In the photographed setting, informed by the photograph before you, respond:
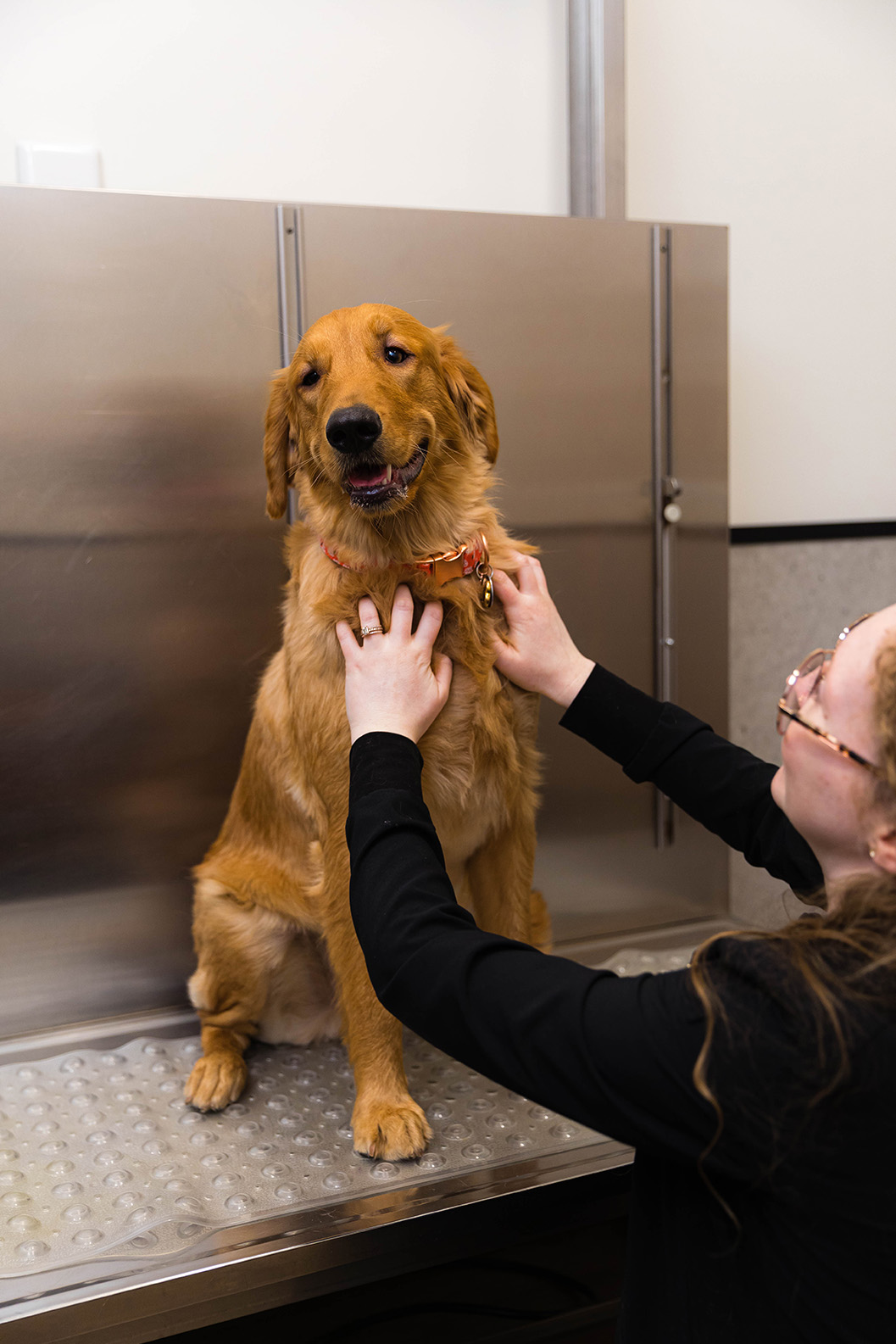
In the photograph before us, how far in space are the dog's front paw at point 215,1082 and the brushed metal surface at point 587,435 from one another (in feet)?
2.63

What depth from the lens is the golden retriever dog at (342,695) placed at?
1.40 m

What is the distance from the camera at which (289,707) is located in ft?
5.11

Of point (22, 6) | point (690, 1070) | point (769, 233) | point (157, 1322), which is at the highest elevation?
point (22, 6)

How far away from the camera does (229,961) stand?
1650 mm

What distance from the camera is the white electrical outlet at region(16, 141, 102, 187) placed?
1953mm

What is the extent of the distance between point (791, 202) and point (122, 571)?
2.01 meters

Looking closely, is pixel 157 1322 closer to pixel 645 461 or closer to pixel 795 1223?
pixel 795 1223

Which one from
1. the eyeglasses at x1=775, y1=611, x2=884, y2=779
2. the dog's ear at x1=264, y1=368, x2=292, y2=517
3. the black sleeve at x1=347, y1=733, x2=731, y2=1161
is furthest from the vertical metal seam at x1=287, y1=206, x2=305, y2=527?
the eyeglasses at x1=775, y1=611, x2=884, y2=779

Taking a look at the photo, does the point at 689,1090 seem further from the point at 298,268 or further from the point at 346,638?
the point at 298,268

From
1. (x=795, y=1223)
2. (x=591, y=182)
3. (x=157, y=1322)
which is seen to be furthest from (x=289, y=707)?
(x=591, y=182)

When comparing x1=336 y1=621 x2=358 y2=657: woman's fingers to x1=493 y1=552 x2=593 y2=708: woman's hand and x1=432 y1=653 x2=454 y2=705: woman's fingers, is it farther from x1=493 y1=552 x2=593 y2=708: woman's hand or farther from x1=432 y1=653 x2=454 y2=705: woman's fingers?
x1=493 y1=552 x2=593 y2=708: woman's hand

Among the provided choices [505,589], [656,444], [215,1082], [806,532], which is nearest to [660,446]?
[656,444]

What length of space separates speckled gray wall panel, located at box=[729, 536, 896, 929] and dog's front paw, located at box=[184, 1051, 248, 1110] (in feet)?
4.92

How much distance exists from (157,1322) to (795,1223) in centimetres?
85
